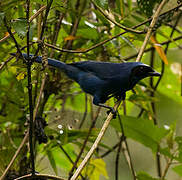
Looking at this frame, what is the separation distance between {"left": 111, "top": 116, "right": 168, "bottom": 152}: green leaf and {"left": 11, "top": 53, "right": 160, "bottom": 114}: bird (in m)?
0.54

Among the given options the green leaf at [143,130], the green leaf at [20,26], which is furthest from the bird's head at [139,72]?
the green leaf at [143,130]

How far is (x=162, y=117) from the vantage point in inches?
203

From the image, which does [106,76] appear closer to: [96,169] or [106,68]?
[106,68]

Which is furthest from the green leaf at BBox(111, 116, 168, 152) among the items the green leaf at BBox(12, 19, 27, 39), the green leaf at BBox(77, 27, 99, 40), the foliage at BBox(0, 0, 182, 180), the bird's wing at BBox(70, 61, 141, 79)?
the green leaf at BBox(12, 19, 27, 39)

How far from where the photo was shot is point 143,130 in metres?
2.22

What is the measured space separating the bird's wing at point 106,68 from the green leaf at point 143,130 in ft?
2.00

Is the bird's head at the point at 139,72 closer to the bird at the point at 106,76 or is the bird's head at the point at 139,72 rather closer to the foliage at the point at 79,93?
the bird at the point at 106,76

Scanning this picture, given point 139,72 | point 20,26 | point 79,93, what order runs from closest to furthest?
point 20,26 < point 139,72 < point 79,93

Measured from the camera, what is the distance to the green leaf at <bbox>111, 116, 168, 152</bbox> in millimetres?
2186

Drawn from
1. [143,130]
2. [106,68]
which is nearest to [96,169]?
[143,130]

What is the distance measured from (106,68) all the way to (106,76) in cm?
5

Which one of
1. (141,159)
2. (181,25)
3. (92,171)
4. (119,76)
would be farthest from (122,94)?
(141,159)

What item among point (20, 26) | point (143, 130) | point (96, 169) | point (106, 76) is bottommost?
point (96, 169)

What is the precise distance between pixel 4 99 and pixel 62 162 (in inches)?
23.5
